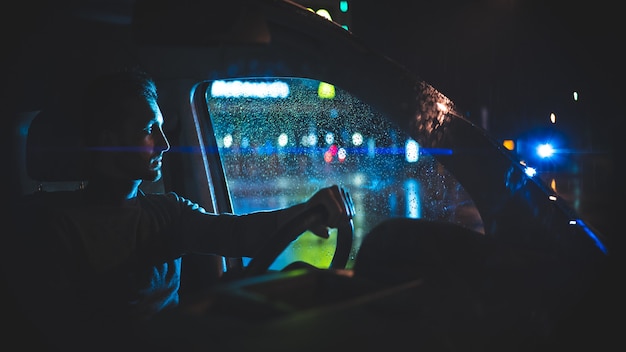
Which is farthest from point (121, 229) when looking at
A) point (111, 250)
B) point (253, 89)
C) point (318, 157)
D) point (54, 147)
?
point (318, 157)

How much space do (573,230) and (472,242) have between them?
0.38m

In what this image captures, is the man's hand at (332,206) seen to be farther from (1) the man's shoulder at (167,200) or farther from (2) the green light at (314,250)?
(1) the man's shoulder at (167,200)

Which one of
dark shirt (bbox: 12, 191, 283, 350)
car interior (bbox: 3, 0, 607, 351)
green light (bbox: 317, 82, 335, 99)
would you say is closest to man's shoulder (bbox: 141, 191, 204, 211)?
dark shirt (bbox: 12, 191, 283, 350)

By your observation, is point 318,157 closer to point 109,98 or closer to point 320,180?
point 320,180

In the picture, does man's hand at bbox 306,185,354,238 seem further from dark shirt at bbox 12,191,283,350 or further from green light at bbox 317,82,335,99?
green light at bbox 317,82,335,99

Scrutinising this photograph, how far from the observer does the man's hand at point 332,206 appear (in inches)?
87.0

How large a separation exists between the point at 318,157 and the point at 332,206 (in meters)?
0.88

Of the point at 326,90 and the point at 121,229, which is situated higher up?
the point at 326,90

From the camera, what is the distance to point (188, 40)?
2133 millimetres

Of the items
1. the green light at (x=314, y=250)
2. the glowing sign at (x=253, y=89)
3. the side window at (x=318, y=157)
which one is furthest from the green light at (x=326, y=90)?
the green light at (x=314, y=250)

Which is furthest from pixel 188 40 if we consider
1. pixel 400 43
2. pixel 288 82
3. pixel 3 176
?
pixel 400 43

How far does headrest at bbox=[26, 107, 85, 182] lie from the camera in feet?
8.13

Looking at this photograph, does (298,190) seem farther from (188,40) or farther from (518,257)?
(518,257)

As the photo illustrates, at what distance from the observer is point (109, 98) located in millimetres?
2580
